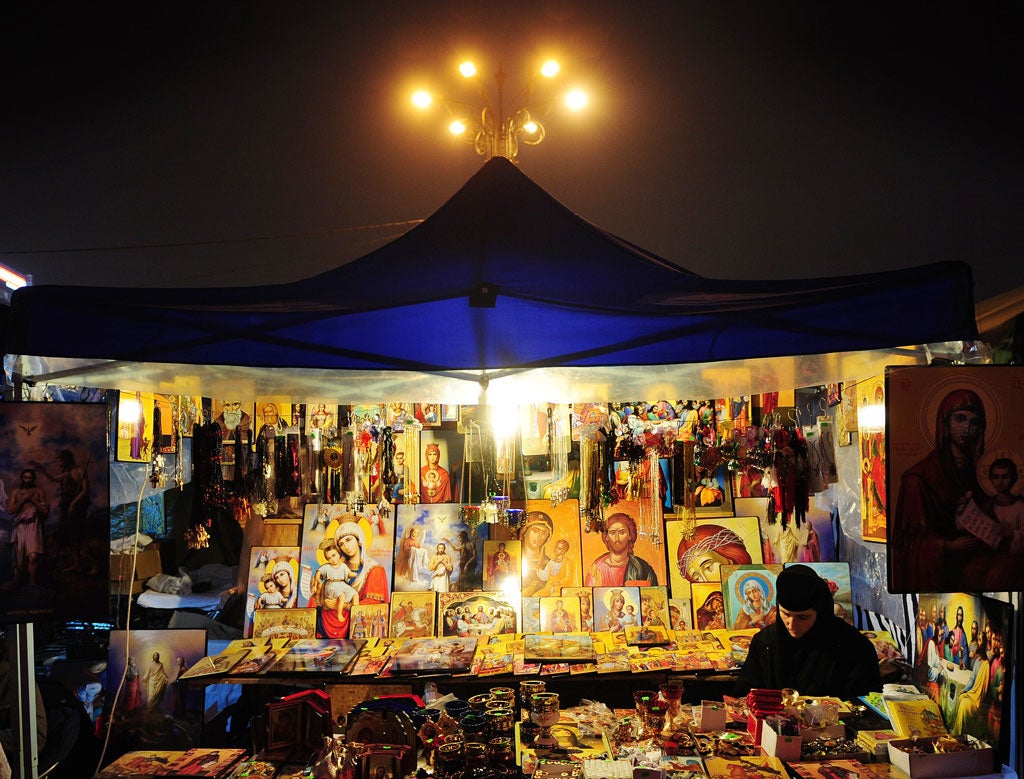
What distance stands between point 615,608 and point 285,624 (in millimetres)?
1858

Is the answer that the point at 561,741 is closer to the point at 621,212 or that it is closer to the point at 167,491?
the point at 167,491

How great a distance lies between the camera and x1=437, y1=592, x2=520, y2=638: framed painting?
4.16 metres

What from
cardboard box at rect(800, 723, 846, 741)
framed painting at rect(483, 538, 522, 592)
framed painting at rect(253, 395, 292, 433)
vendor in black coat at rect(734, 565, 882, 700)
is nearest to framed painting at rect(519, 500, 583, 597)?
framed painting at rect(483, 538, 522, 592)

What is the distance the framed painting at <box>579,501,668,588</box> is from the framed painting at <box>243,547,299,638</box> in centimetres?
170

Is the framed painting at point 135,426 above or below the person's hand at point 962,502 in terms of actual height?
above

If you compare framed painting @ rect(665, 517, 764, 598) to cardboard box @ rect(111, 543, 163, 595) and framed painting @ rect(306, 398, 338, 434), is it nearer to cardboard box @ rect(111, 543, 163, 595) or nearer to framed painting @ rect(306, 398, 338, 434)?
framed painting @ rect(306, 398, 338, 434)

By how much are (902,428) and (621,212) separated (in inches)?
148

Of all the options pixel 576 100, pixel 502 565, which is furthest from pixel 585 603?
pixel 576 100

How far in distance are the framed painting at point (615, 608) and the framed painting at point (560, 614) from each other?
0.36 feet

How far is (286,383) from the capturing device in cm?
332

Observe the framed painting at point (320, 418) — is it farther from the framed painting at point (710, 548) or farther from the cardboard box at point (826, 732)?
the cardboard box at point (826, 732)

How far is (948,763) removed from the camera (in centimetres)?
241

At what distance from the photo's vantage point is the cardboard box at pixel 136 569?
461 centimetres

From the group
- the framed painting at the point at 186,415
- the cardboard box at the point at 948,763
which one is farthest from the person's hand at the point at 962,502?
the framed painting at the point at 186,415
